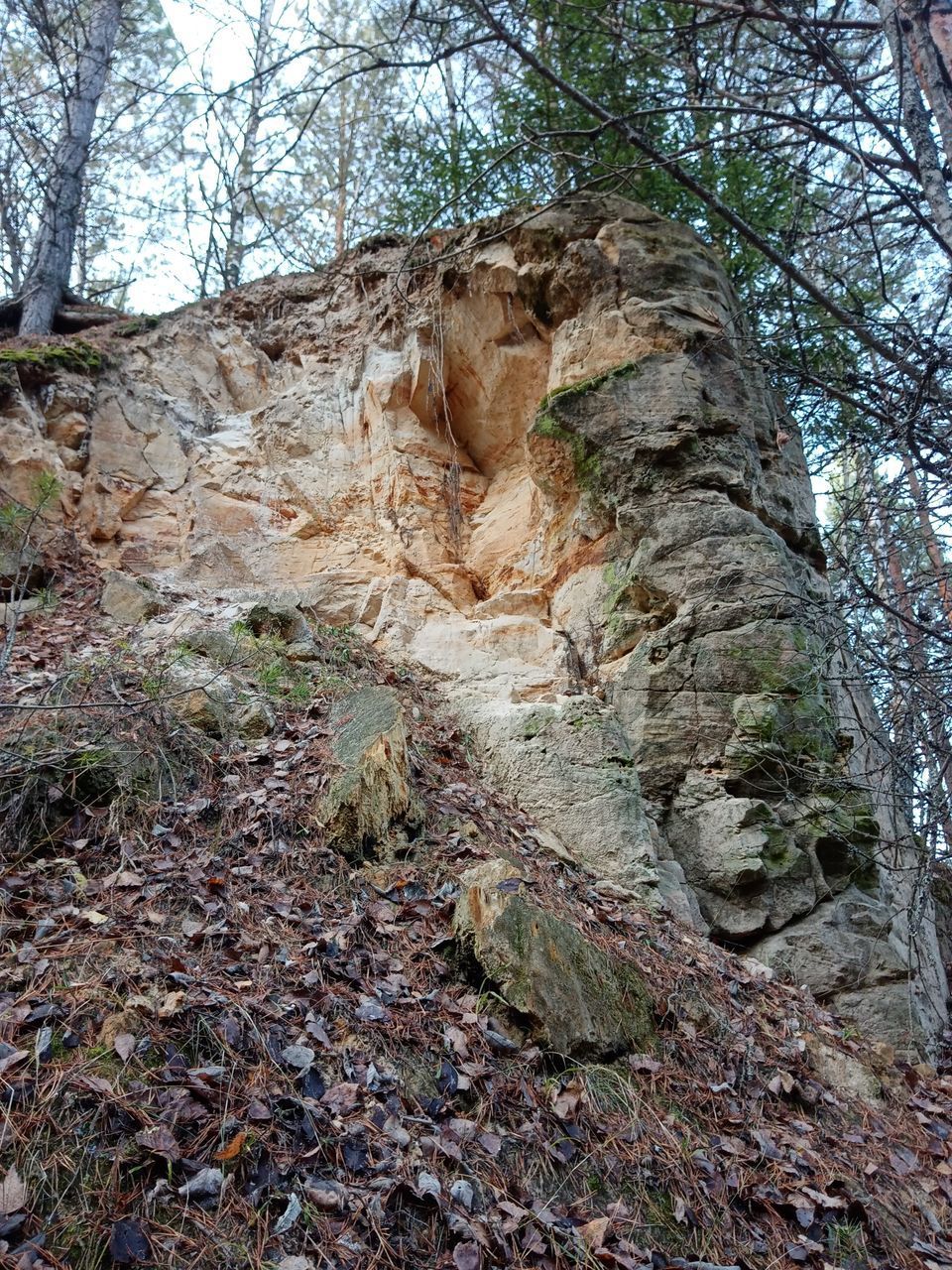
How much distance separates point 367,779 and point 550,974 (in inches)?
58.9

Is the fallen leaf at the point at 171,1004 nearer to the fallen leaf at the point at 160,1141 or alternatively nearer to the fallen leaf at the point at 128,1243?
the fallen leaf at the point at 160,1141

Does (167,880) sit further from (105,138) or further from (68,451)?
(105,138)

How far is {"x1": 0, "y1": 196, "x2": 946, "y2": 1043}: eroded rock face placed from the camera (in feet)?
18.9

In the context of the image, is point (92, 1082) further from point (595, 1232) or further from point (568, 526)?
point (568, 526)

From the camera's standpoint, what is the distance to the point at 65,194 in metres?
10.9

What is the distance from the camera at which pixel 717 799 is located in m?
5.98

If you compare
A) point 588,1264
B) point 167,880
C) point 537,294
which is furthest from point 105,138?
point 588,1264

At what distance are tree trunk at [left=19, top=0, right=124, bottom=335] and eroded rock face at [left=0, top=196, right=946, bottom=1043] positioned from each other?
2.15 m

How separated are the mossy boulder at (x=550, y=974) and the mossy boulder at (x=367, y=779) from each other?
691 millimetres

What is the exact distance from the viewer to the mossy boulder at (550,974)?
Answer: 361 cm

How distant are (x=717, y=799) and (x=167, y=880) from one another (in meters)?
3.96

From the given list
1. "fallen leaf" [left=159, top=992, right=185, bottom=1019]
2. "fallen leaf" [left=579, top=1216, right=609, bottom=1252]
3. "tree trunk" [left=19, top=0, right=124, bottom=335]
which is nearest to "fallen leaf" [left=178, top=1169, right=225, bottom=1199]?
"fallen leaf" [left=159, top=992, right=185, bottom=1019]

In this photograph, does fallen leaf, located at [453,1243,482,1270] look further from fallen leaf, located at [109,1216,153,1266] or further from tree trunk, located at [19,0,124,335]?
tree trunk, located at [19,0,124,335]

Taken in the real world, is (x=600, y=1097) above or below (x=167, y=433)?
below
